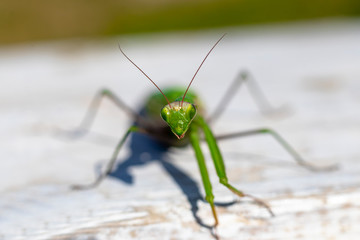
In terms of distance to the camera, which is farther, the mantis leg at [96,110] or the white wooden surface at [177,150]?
the mantis leg at [96,110]

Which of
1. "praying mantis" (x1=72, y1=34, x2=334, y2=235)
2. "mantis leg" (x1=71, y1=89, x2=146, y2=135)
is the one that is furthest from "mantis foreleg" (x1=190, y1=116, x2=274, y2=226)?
"mantis leg" (x1=71, y1=89, x2=146, y2=135)

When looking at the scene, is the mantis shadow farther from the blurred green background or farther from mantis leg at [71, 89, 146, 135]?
the blurred green background

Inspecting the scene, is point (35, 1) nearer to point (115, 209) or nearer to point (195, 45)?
point (195, 45)

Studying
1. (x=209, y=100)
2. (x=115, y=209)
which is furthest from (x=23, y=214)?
(x=209, y=100)

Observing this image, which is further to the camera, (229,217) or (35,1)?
(35,1)

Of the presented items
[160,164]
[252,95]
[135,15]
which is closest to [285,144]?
[160,164]

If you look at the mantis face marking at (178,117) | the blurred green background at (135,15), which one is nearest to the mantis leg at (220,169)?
the mantis face marking at (178,117)

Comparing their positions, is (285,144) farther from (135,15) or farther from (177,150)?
(135,15)

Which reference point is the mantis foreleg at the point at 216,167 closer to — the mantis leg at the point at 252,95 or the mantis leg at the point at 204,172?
the mantis leg at the point at 204,172
